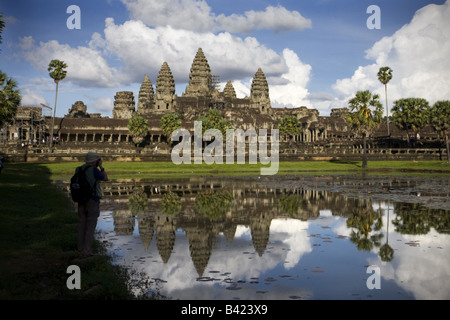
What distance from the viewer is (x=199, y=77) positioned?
509 feet

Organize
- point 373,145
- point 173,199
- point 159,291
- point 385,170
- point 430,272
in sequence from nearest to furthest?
point 159,291
point 430,272
point 173,199
point 385,170
point 373,145

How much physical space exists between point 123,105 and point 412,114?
334ft

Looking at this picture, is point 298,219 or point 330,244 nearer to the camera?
point 330,244

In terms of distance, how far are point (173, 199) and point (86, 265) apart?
14.0m

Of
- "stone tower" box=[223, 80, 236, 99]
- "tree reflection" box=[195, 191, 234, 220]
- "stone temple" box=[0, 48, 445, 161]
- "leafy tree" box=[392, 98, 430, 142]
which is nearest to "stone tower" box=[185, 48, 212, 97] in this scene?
"stone temple" box=[0, 48, 445, 161]

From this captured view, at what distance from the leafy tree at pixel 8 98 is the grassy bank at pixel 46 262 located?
22.7 metres

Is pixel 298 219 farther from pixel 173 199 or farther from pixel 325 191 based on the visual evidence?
pixel 325 191

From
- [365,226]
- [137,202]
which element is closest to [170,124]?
[137,202]

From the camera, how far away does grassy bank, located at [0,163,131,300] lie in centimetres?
855

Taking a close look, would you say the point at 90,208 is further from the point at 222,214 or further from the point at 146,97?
the point at 146,97

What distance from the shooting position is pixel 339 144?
4075 inches

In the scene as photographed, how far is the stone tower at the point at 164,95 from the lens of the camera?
479 ft

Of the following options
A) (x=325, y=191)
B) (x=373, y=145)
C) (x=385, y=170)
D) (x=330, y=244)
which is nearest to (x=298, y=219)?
(x=330, y=244)
